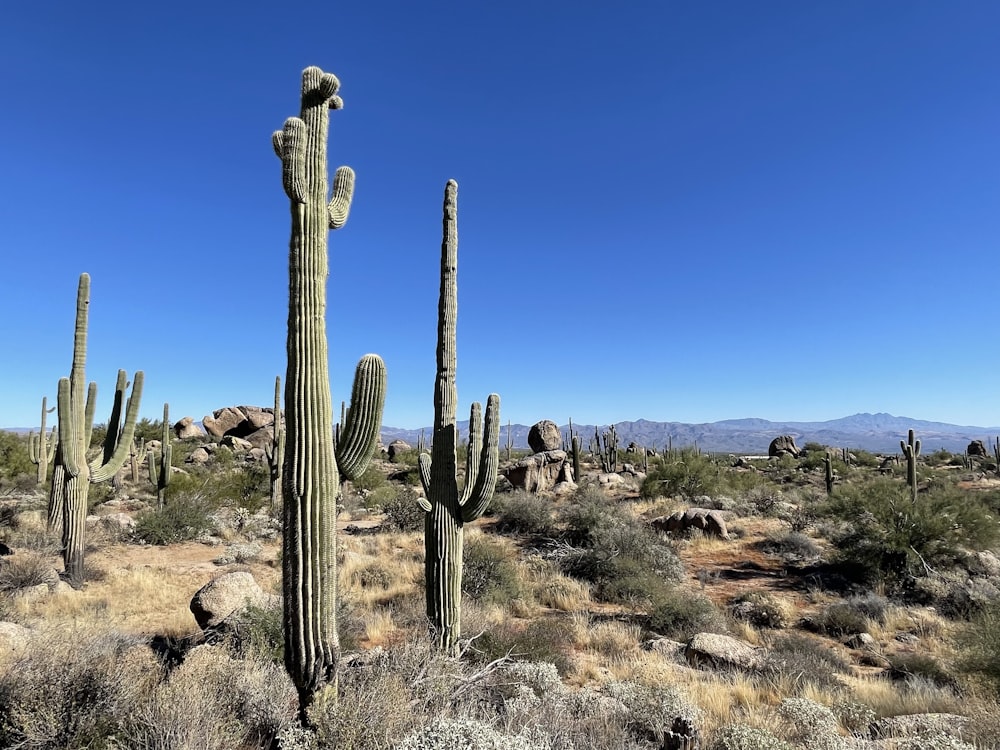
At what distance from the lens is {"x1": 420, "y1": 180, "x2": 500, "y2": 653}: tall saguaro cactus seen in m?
6.13

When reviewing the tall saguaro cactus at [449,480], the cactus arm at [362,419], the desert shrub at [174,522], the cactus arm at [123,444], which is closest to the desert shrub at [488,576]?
the tall saguaro cactus at [449,480]

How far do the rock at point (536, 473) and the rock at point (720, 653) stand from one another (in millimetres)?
15945

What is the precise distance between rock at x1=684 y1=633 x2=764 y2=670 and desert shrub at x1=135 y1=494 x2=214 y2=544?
12994mm

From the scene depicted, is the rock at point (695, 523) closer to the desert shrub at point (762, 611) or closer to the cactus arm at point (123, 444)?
the desert shrub at point (762, 611)

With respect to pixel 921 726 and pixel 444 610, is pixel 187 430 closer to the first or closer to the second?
pixel 444 610

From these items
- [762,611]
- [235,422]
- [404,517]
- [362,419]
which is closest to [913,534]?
[762,611]

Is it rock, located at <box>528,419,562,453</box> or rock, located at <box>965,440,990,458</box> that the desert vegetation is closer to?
rock, located at <box>528,419,562,453</box>

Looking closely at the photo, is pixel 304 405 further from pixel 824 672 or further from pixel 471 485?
pixel 824 672

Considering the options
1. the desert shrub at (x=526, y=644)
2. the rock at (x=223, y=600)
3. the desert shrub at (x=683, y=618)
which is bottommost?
the desert shrub at (x=683, y=618)

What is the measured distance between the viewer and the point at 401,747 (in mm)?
3230

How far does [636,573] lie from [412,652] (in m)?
6.76

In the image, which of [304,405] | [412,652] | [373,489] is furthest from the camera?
[373,489]

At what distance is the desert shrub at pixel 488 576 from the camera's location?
9320 millimetres

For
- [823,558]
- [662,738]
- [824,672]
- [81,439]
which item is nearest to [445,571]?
[662,738]
